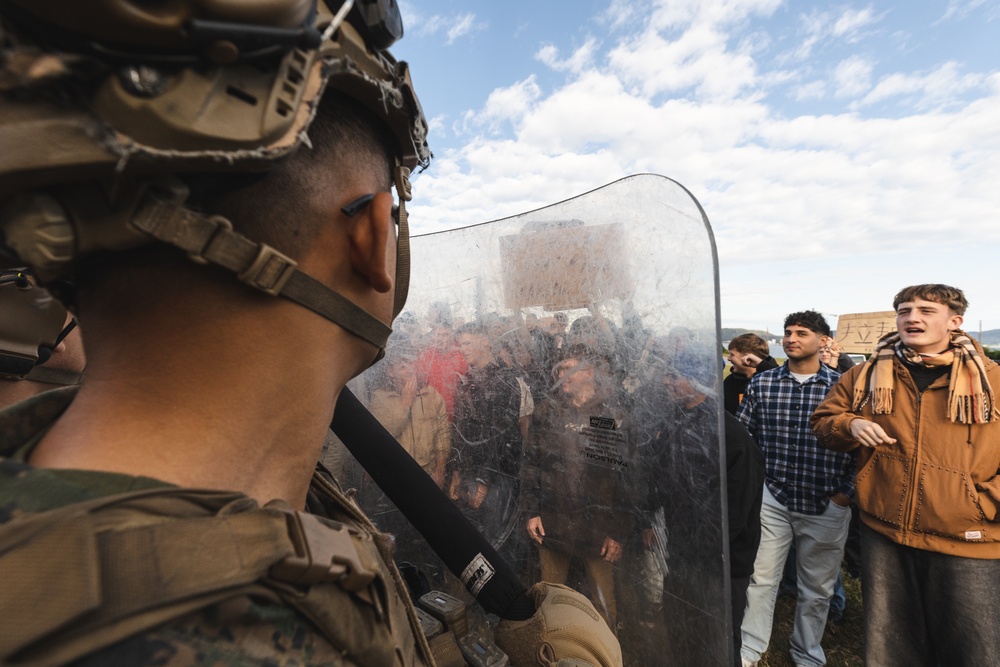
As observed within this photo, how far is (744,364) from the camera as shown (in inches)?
224

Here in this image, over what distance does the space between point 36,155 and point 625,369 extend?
1537mm

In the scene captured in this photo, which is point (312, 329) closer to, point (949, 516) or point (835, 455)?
point (949, 516)

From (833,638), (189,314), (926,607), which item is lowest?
(833,638)

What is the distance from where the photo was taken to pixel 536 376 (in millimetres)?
1973

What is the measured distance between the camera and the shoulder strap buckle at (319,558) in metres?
0.68

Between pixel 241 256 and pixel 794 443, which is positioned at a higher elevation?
pixel 241 256

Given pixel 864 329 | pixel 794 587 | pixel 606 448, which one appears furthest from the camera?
pixel 864 329

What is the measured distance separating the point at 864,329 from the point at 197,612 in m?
9.51

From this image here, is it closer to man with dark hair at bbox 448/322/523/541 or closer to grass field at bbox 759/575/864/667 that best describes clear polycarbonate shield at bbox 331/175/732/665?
man with dark hair at bbox 448/322/523/541

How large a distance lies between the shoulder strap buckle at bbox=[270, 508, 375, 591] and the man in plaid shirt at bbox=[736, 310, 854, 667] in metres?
4.27

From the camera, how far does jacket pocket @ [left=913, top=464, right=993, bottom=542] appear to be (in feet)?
9.55

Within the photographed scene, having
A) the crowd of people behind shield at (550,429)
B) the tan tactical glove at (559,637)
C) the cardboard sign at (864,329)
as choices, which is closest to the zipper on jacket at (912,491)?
A: the crowd of people behind shield at (550,429)

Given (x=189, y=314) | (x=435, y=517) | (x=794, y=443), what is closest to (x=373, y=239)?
(x=189, y=314)

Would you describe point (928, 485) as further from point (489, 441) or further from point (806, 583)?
point (489, 441)
